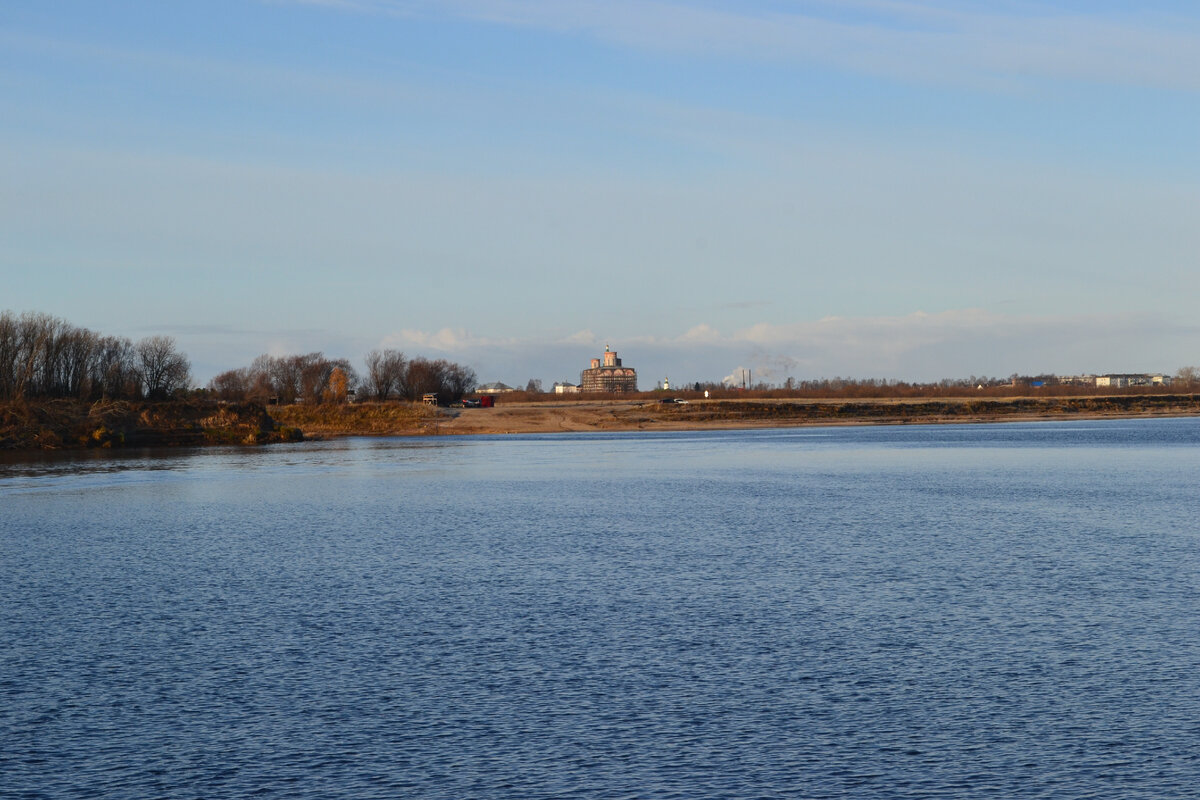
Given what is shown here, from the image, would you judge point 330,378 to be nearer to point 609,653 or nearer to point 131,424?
point 131,424

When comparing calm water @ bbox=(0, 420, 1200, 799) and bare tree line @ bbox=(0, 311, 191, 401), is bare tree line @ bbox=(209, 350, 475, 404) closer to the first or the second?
bare tree line @ bbox=(0, 311, 191, 401)

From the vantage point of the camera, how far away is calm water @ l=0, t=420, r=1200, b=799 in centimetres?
1005

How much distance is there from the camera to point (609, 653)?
46.7 feet

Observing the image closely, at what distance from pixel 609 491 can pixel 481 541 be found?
14.2m

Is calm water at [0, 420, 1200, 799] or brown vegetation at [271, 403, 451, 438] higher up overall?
brown vegetation at [271, 403, 451, 438]

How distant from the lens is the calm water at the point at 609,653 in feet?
33.0

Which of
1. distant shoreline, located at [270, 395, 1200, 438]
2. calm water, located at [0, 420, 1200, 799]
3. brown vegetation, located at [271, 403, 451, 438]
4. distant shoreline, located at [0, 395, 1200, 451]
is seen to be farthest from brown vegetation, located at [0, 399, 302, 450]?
calm water, located at [0, 420, 1200, 799]

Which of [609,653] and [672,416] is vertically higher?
[672,416]

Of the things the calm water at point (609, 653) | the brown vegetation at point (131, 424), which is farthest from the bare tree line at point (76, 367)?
the calm water at point (609, 653)

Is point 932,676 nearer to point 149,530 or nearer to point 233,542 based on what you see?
point 233,542

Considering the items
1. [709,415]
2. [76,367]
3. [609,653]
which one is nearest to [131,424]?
[76,367]

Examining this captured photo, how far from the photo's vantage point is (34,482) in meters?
46.6

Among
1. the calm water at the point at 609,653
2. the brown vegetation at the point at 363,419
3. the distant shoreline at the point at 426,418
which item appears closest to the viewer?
the calm water at the point at 609,653

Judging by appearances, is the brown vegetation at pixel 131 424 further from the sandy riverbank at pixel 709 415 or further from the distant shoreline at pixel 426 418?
the sandy riverbank at pixel 709 415
